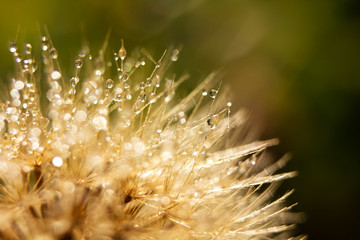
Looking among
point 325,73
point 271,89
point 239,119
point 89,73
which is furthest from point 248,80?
point 89,73

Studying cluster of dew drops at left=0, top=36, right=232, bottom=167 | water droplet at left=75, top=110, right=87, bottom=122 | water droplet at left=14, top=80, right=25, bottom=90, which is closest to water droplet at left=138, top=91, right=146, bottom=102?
cluster of dew drops at left=0, top=36, right=232, bottom=167

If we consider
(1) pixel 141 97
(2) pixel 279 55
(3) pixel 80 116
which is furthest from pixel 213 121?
(2) pixel 279 55

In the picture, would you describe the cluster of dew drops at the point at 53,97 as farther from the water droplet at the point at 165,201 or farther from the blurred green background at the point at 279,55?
the blurred green background at the point at 279,55

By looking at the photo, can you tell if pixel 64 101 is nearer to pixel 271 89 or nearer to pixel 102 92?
pixel 102 92

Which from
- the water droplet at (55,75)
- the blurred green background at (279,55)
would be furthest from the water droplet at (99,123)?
the blurred green background at (279,55)

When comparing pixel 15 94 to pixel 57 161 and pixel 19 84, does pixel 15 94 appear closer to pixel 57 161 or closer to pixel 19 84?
pixel 19 84

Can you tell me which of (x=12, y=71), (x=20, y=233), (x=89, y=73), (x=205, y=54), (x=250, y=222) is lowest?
(x=250, y=222)

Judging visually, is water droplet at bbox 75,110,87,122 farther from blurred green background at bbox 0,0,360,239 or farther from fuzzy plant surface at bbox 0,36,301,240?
blurred green background at bbox 0,0,360,239
